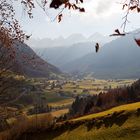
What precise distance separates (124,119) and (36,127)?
68.5ft

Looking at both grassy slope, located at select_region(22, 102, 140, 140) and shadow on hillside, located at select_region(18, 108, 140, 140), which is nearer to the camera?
grassy slope, located at select_region(22, 102, 140, 140)

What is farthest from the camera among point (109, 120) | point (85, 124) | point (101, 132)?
point (85, 124)

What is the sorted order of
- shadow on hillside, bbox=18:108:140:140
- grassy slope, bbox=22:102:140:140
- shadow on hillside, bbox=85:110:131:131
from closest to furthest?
grassy slope, bbox=22:102:140:140
shadow on hillside, bbox=85:110:131:131
shadow on hillside, bbox=18:108:140:140

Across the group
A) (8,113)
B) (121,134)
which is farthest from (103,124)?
(8,113)

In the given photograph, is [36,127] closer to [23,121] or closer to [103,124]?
[23,121]

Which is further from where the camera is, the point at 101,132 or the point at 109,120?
the point at 109,120

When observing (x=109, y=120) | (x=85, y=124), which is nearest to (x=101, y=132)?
(x=109, y=120)

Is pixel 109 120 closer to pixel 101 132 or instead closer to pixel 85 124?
pixel 101 132

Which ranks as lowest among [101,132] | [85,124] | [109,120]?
[101,132]

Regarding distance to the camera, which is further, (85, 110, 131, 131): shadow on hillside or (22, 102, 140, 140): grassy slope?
(85, 110, 131, 131): shadow on hillside

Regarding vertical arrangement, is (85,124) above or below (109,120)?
below

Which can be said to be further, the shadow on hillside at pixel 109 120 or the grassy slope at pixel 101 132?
the shadow on hillside at pixel 109 120

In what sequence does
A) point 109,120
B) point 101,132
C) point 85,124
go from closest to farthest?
point 101,132 → point 109,120 → point 85,124

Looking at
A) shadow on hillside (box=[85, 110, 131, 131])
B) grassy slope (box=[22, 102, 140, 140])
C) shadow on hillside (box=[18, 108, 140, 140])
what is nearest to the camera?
grassy slope (box=[22, 102, 140, 140])
